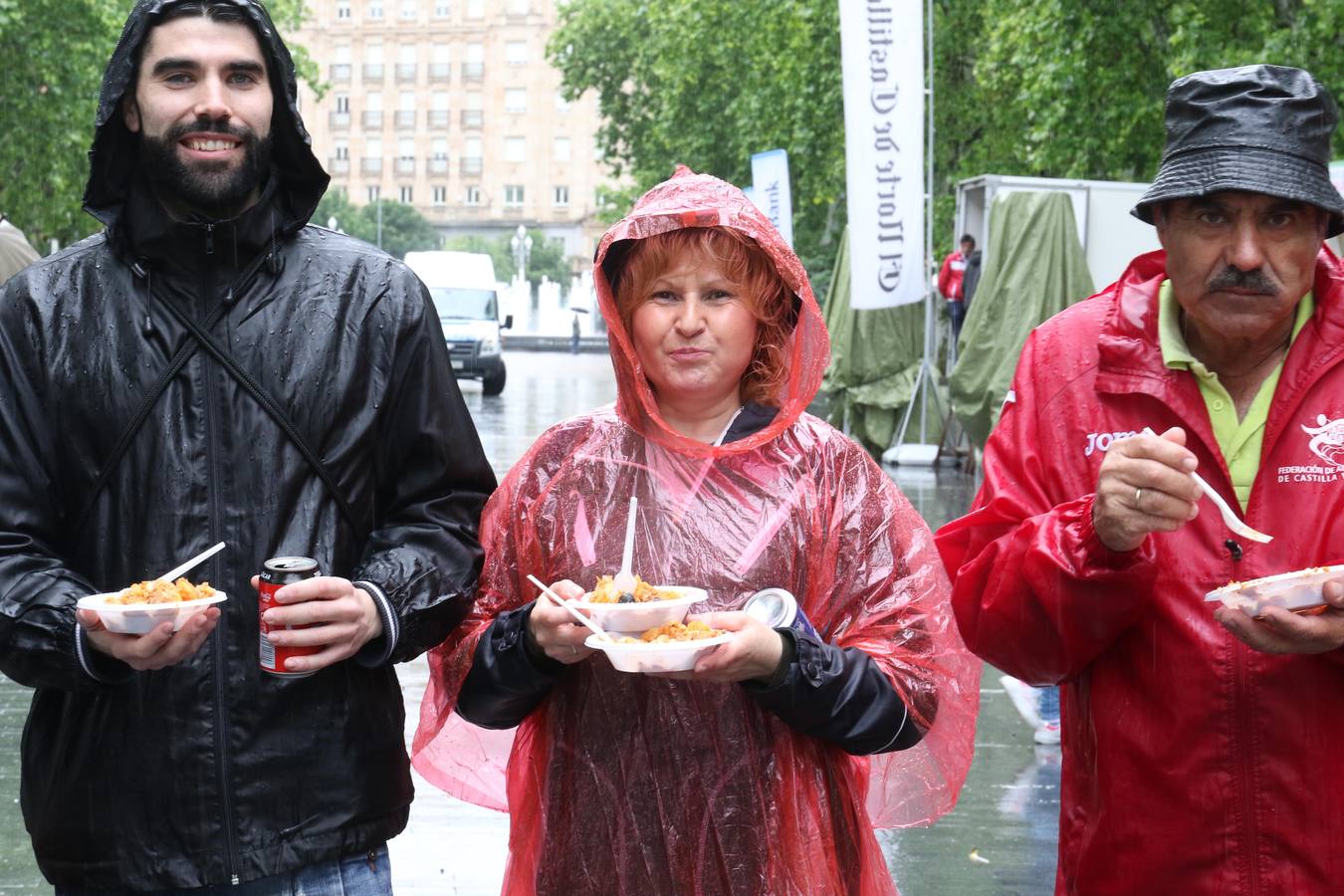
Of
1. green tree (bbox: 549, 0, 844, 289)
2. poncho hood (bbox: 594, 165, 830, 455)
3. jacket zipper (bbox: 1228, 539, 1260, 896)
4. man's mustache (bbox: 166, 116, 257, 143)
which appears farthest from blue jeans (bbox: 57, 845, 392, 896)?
green tree (bbox: 549, 0, 844, 289)

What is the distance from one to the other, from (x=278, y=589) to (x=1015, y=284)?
11424 millimetres

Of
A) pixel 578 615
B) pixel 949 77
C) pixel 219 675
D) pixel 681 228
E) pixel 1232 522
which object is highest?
pixel 949 77

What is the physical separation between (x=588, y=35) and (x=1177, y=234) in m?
45.7

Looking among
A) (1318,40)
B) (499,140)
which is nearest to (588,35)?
(1318,40)

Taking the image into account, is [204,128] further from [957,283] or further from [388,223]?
[388,223]

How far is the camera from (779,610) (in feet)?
8.99

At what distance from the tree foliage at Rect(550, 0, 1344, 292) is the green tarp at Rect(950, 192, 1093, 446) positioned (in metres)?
2.50

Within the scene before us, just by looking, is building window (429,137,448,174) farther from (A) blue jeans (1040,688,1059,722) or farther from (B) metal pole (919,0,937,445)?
(A) blue jeans (1040,688,1059,722)

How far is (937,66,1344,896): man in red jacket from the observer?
8.44ft

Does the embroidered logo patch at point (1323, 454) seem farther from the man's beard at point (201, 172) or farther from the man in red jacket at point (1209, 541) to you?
the man's beard at point (201, 172)

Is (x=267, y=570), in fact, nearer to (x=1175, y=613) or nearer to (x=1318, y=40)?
(x=1175, y=613)

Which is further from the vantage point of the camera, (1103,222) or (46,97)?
(46,97)

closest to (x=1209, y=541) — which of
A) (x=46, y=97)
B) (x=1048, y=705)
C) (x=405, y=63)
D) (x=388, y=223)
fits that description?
(x=1048, y=705)

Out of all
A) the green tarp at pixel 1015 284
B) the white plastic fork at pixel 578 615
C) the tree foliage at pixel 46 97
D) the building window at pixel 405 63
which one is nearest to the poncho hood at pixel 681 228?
the white plastic fork at pixel 578 615
